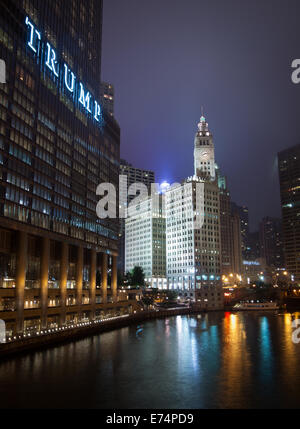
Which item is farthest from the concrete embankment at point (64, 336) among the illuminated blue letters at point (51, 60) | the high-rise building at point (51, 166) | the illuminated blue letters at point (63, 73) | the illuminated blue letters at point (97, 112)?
the illuminated blue letters at point (97, 112)

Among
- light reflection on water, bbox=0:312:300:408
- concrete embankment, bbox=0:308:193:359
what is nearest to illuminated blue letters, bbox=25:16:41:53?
concrete embankment, bbox=0:308:193:359

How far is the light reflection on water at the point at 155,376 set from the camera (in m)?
41.2

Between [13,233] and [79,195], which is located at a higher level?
[79,195]

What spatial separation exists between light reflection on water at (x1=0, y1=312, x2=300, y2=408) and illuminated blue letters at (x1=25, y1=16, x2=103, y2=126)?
6964 centimetres

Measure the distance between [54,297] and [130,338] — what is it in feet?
73.1

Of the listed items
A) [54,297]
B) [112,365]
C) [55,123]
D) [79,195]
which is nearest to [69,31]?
[55,123]

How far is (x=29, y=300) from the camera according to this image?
3332 inches

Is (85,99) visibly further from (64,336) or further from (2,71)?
(64,336)

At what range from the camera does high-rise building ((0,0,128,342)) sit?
7925 cm

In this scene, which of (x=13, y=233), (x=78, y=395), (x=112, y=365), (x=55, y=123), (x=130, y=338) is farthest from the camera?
(x=55, y=123)

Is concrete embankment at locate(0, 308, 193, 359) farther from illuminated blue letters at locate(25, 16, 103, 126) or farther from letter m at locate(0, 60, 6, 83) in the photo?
illuminated blue letters at locate(25, 16, 103, 126)

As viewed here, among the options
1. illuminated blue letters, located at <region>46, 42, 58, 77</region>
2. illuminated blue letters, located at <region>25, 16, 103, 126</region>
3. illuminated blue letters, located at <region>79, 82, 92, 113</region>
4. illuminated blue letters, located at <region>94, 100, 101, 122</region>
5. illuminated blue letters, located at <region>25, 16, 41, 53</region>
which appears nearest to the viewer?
illuminated blue letters, located at <region>25, 16, 41, 53</region>

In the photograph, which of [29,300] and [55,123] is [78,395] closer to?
[29,300]

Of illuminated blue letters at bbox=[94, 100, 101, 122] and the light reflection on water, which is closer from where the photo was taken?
the light reflection on water
